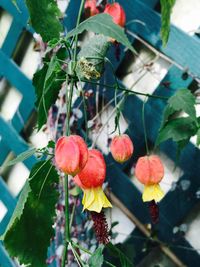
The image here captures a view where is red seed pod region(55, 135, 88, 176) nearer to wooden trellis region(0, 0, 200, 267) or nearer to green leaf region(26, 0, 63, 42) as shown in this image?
green leaf region(26, 0, 63, 42)

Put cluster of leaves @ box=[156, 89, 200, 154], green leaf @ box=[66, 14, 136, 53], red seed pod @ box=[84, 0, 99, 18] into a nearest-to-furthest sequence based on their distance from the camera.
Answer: green leaf @ box=[66, 14, 136, 53] < cluster of leaves @ box=[156, 89, 200, 154] < red seed pod @ box=[84, 0, 99, 18]

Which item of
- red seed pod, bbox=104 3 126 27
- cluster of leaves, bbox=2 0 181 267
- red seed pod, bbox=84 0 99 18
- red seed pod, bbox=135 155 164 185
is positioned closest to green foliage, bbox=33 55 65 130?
cluster of leaves, bbox=2 0 181 267

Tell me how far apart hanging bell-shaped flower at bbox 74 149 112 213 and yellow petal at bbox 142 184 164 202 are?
0.15 m

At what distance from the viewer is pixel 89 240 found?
1396 millimetres

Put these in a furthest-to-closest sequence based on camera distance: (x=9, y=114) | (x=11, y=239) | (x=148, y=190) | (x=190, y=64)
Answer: (x=9, y=114), (x=190, y=64), (x=148, y=190), (x=11, y=239)

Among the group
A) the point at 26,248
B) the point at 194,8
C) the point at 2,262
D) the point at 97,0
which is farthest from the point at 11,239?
the point at 2,262

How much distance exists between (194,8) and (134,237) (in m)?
0.59

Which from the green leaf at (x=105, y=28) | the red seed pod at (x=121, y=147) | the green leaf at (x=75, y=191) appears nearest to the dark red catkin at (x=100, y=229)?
the red seed pod at (x=121, y=147)

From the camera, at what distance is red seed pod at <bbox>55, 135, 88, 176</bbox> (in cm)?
65

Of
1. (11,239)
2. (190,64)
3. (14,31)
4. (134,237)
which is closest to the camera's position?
(11,239)

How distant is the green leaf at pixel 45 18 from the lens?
714 mm

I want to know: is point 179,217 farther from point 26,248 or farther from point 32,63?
point 32,63

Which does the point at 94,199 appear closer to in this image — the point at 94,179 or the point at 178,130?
the point at 94,179

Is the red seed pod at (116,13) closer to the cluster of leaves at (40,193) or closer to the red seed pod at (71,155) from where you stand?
the cluster of leaves at (40,193)
